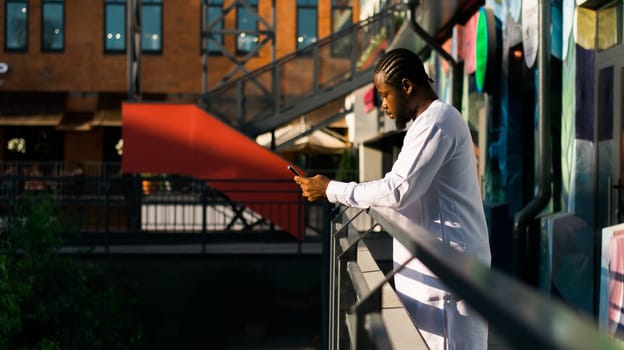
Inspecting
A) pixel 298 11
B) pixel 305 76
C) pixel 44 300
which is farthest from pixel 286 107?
pixel 298 11

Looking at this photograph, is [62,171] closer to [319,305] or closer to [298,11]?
[298,11]

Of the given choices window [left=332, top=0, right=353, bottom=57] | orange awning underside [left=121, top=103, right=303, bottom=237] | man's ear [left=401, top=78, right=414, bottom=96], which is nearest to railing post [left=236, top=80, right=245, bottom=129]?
orange awning underside [left=121, top=103, right=303, bottom=237]

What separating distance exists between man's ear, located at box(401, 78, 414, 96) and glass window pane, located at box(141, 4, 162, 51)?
3221cm

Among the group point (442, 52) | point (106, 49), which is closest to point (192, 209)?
point (442, 52)

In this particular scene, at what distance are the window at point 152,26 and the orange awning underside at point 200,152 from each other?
19.3 m

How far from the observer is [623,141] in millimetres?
6578

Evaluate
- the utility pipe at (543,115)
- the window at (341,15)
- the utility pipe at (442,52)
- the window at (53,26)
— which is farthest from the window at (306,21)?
the utility pipe at (543,115)

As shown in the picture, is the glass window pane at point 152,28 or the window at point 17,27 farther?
the glass window pane at point 152,28

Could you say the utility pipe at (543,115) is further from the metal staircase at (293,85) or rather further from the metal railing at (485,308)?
the metal staircase at (293,85)

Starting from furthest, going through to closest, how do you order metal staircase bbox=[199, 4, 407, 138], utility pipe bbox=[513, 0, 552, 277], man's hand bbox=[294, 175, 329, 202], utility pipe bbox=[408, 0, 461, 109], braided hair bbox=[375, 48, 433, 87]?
metal staircase bbox=[199, 4, 407, 138], utility pipe bbox=[408, 0, 461, 109], utility pipe bbox=[513, 0, 552, 277], man's hand bbox=[294, 175, 329, 202], braided hair bbox=[375, 48, 433, 87]

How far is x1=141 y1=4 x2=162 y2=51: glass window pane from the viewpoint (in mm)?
34469

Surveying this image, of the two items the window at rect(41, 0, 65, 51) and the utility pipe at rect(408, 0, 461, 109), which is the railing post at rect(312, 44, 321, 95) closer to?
the utility pipe at rect(408, 0, 461, 109)

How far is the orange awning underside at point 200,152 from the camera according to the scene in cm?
1517

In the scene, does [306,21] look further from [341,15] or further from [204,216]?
[204,216]
